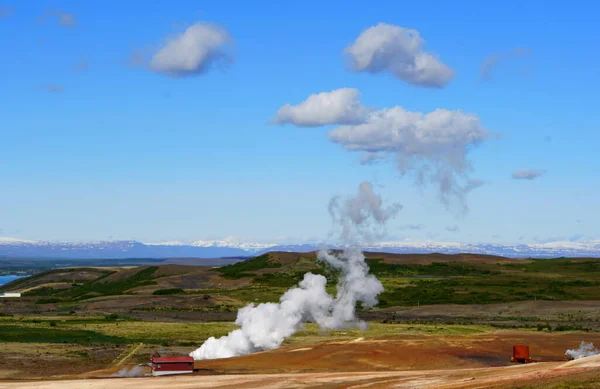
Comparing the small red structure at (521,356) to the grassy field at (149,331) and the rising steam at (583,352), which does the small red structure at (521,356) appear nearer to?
the rising steam at (583,352)

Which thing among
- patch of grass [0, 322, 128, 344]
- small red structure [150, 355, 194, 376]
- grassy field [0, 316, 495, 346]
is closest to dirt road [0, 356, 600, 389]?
small red structure [150, 355, 194, 376]

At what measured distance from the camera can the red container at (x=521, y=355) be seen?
82.9 metres

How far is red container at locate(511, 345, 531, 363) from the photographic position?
8288 cm

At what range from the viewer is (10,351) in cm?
9925

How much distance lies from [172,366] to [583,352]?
1572 inches

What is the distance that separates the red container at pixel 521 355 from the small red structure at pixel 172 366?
30878 mm

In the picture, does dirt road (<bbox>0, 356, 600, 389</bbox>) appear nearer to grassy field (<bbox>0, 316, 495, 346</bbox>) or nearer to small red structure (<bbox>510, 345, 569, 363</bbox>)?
small red structure (<bbox>510, 345, 569, 363</bbox>)

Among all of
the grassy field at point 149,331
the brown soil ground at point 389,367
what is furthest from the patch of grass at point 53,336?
the brown soil ground at point 389,367

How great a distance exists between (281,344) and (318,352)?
13882 millimetres

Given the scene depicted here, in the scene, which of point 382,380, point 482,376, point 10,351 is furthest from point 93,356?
point 482,376

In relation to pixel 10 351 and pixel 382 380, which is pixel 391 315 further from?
pixel 382 380

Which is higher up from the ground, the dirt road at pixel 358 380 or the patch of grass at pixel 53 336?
the dirt road at pixel 358 380

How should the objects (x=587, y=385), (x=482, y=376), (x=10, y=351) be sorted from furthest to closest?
(x=10, y=351) → (x=482, y=376) → (x=587, y=385)

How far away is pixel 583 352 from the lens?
85.6 metres
